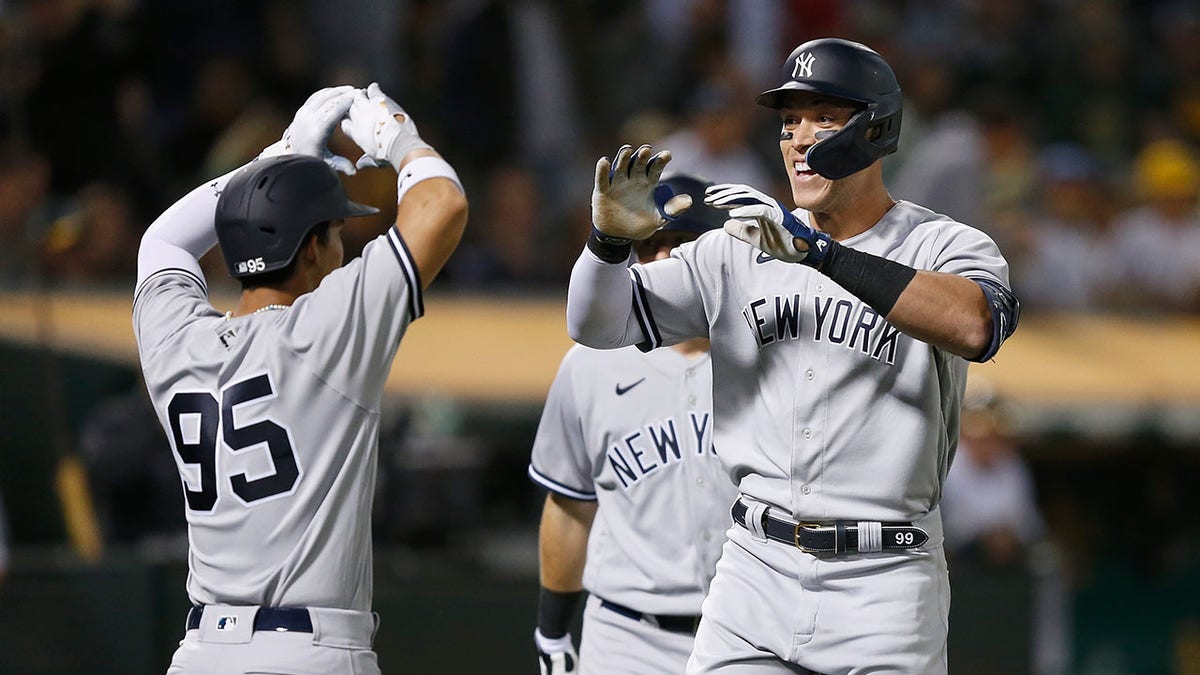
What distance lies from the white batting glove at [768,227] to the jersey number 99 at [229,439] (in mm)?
991

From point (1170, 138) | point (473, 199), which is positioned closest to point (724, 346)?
point (473, 199)

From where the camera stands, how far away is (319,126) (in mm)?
3645

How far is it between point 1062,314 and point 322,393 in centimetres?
745

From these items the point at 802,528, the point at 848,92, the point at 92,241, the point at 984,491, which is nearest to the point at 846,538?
the point at 802,528

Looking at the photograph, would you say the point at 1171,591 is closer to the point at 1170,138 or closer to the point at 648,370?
the point at 1170,138

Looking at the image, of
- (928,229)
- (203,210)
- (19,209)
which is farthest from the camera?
(19,209)

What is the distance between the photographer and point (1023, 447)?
31.2 ft

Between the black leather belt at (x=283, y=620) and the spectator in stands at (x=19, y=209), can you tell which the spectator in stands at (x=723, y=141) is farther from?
the black leather belt at (x=283, y=620)

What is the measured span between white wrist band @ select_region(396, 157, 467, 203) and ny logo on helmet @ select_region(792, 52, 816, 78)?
30.7 inches

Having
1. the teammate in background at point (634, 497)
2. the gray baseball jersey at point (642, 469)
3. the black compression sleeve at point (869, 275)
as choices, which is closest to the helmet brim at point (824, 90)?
the black compression sleeve at point (869, 275)

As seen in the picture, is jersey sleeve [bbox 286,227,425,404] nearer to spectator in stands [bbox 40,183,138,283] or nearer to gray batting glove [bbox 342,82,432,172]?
gray batting glove [bbox 342,82,432,172]

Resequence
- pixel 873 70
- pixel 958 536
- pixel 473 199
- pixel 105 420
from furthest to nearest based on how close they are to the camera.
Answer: pixel 473 199 < pixel 958 536 < pixel 105 420 < pixel 873 70

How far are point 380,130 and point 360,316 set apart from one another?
0.50 meters

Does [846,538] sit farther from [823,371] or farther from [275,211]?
[275,211]
